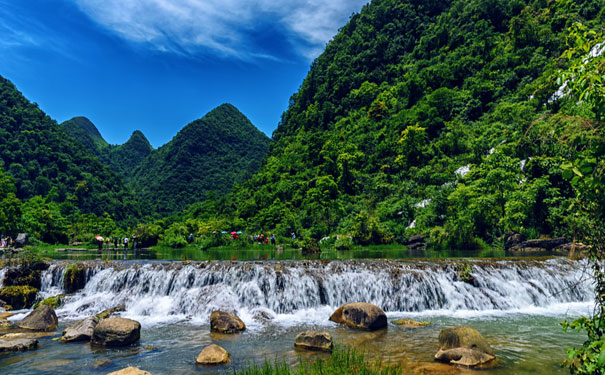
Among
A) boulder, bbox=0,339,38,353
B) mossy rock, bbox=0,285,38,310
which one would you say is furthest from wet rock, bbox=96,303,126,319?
mossy rock, bbox=0,285,38,310

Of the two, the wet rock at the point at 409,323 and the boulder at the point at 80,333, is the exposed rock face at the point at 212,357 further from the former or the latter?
the wet rock at the point at 409,323

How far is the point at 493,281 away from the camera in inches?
689

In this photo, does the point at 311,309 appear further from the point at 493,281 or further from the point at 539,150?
the point at 539,150

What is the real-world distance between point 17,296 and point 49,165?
252ft

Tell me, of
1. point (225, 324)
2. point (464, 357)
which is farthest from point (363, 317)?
point (225, 324)

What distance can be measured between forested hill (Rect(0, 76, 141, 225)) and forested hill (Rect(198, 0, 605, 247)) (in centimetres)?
3294

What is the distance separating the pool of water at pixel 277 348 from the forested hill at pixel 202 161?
90.0 m

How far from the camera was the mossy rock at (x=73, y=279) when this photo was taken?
712 inches

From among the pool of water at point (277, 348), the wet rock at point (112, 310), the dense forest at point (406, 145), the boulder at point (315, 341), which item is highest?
the dense forest at point (406, 145)

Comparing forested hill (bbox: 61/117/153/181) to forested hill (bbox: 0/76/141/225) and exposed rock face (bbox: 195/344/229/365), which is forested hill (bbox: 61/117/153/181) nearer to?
forested hill (bbox: 0/76/141/225)

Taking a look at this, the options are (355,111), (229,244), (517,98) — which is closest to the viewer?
(229,244)

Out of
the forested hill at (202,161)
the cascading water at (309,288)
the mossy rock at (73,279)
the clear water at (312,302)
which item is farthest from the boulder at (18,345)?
the forested hill at (202,161)

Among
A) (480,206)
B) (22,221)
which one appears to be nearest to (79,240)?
(22,221)

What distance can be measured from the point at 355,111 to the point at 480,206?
165ft
